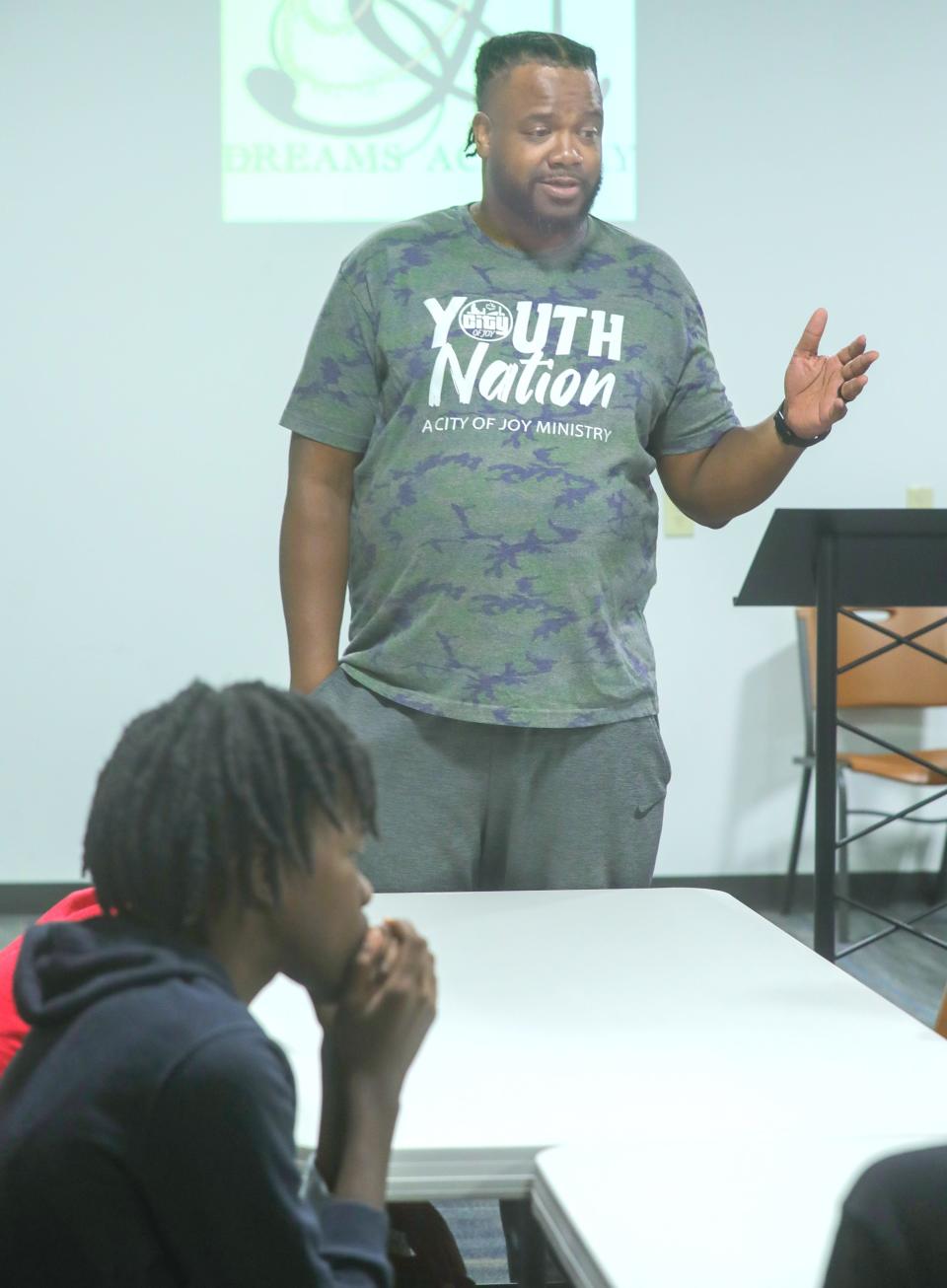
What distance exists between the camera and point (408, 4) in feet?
11.2

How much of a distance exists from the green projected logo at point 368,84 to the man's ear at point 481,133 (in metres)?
1.89

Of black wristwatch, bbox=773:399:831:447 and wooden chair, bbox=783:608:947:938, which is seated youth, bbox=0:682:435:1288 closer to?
black wristwatch, bbox=773:399:831:447

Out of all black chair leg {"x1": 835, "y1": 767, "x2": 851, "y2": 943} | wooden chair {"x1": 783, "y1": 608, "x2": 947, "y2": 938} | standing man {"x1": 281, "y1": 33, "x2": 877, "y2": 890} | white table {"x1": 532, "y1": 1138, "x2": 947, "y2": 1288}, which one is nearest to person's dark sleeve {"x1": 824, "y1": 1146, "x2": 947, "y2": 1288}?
white table {"x1": 532, "y1": 1138, "x2": 947, "y2": 1288}

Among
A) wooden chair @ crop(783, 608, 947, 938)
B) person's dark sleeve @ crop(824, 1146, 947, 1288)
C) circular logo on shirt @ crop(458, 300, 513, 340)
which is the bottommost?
wooden chair @ crop(783, 608, 947, 938)

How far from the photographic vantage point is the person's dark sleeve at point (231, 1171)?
23.4 inches

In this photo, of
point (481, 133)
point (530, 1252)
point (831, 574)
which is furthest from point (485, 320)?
point (530, 1252)

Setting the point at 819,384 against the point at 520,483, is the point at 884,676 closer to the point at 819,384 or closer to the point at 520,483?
the point at 819,384

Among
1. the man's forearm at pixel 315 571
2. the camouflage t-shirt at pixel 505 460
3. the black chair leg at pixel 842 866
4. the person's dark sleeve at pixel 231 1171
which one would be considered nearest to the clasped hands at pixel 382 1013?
the person's dark sleeve at pixel 231 1171

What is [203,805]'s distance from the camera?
2.22 ft

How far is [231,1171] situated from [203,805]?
173mm

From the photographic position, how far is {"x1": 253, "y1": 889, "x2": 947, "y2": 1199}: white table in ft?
2.64

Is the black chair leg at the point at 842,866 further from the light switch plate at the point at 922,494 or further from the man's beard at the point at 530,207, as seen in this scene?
the man's beard at the point at 530,207

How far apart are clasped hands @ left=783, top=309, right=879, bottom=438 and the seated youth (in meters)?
0.88

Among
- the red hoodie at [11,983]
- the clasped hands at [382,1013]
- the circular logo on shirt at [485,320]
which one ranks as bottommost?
the red hoodie at [11,983]
